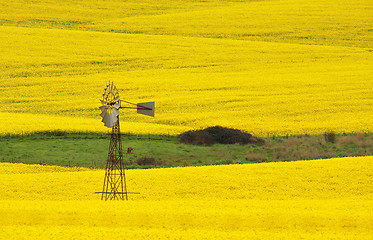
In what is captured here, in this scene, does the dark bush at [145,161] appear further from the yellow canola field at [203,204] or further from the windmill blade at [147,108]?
the windmill blade at [147,108]

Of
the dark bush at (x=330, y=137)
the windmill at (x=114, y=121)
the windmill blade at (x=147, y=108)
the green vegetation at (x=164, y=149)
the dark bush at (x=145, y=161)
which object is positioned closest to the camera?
the windmill at (x=114, y=121)

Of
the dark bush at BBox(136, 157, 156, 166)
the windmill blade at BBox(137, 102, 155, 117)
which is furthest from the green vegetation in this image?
the windmill blade at BBox(137, 102, 155, 117)

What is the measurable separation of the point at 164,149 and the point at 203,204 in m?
10.0

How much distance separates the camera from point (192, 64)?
4144 centimetres

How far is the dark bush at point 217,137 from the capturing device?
86.2 ft

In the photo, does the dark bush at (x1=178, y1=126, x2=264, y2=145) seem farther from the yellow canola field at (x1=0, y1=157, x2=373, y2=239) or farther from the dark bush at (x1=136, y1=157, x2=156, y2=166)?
the yellow canola field at (x1=0, y1=157, x2=373, y2=239)

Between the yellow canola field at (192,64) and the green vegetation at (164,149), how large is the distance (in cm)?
61

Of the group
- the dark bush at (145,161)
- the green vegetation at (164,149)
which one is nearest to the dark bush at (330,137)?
the green vegetation at (164,149)

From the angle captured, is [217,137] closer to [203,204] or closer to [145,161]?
[145,161]

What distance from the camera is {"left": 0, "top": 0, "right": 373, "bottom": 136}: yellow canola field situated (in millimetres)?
30516

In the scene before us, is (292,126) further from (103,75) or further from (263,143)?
(103,75)

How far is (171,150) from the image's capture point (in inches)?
992

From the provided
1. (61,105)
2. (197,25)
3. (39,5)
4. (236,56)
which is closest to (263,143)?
(61,105)

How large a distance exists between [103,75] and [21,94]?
5.53 m
